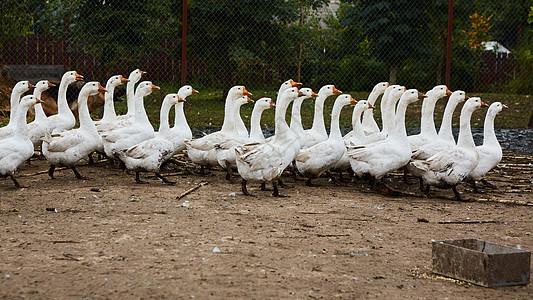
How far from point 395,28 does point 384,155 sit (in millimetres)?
9921

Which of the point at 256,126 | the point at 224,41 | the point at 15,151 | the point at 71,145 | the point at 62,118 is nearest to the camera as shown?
the point at 15,151

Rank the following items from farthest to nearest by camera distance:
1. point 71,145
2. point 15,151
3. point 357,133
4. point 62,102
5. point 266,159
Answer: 1. point 62,102
2. point 357,133
3. point 71,145
4. point 15,151
5. point 266,159

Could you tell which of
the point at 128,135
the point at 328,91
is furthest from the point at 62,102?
the point at 328,91

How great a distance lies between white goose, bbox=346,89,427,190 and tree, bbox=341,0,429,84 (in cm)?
898

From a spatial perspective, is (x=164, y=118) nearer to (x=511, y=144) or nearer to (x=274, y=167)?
(x=274, y=167)

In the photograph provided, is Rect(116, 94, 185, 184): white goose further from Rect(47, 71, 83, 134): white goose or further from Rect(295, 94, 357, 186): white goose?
Rect(295, 94, 357, 186): white goose

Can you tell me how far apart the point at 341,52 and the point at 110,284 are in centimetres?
1557

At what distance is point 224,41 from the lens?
15.0 meters

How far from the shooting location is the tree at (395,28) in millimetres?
16703

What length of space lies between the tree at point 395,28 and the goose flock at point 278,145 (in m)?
8.01

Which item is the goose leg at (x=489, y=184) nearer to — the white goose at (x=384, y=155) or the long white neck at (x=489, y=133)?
the long white neck at (x=489, y=133)

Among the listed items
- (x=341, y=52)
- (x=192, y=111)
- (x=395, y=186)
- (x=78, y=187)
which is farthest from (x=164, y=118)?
(x=341, y=52)

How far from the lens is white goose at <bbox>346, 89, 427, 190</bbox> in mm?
7500

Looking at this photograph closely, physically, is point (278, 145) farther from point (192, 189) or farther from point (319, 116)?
point (319, 116)
